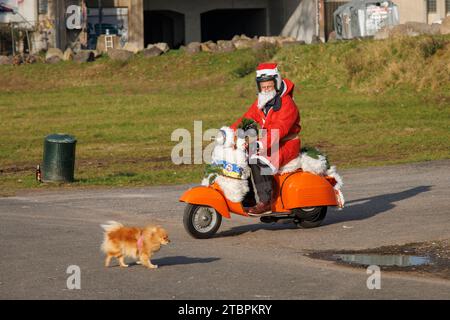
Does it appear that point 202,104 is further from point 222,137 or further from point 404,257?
point 404,257

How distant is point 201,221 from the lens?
1391cm

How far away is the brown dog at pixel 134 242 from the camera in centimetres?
1170

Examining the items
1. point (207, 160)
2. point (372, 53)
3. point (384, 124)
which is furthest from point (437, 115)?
point (207, 160)

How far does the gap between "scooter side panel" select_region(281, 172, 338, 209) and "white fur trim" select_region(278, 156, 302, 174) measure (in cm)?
9

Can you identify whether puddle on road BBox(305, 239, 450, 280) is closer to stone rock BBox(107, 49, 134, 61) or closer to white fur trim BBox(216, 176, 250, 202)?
white fur trim BBox(216, 176, 250, 202)

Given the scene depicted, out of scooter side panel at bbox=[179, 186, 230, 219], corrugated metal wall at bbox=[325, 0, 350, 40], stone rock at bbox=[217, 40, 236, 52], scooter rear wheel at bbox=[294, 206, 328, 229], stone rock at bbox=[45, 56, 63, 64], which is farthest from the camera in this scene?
corrugated metal wall at bbox=[325, 0, 350, 40]

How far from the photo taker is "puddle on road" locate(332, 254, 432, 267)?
12289mm

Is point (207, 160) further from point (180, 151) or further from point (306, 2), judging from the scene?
point (306, 2)

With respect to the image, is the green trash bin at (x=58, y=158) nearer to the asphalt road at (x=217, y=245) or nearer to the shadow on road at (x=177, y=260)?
the asphalt road at (x=217, y=245)

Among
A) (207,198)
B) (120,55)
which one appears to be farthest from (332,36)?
(207,198)

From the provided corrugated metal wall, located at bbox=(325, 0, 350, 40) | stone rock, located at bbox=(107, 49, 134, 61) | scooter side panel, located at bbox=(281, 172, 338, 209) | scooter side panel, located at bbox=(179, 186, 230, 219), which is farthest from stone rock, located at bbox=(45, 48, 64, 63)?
scooter side panel, located at bbox=(179, 186, 230, 219)

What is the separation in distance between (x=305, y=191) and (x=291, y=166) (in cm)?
39

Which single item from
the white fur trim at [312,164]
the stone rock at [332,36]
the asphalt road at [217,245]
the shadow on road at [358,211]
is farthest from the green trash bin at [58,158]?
the stone rock at [332,36]

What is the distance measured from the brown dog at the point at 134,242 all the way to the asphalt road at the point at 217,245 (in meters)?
0.19
